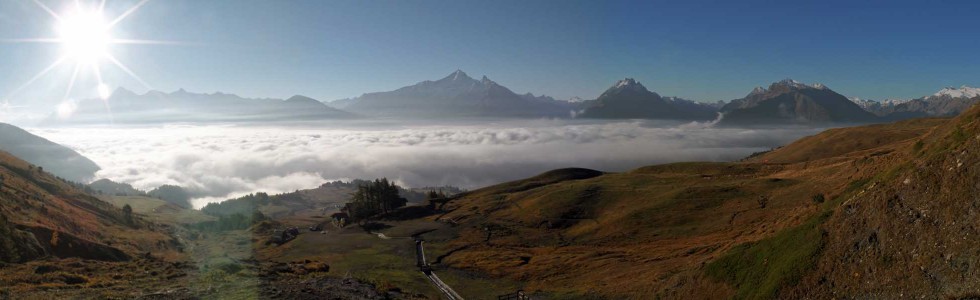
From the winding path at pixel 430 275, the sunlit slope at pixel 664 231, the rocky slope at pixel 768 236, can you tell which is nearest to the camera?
the rocky slope at pixel 768 236

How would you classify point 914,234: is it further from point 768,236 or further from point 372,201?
point 372,201

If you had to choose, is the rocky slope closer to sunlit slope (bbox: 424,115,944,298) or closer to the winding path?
sunlit slope (bbox: 424,115,944,298)

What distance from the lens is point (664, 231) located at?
73312 mm

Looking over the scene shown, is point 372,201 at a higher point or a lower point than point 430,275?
higher

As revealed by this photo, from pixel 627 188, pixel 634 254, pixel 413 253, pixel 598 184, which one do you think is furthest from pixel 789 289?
pixel 598 184

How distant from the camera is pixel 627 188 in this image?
110 metres

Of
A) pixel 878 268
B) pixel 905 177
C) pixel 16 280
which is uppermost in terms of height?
pixel 905 177

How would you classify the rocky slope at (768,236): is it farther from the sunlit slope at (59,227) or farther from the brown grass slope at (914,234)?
the sunlit slope at (59,227)

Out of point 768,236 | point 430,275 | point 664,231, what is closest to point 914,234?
point 768,236

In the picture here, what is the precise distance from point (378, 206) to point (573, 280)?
115171mm

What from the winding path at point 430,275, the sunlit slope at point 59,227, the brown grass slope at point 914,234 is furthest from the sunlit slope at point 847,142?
the sunlit slope at point 59,227

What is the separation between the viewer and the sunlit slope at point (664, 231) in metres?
32.6

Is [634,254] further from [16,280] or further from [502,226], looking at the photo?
[16,280]

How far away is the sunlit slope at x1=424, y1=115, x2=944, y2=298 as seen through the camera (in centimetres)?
3259
